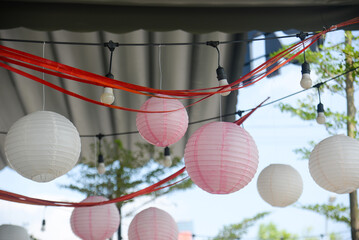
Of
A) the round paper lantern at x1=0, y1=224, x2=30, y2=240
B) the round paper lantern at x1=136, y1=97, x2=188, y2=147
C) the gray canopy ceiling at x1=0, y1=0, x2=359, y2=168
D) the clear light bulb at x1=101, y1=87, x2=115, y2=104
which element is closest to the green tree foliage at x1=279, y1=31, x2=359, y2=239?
the gray canopy ceiling at x1=0, y1=0, x2=359, y2=168

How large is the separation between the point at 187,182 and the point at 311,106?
207cm

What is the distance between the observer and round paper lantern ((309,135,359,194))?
8.64ft

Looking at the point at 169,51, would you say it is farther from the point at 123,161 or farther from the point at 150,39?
the point at 123,161

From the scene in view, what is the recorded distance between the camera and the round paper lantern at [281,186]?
337cm

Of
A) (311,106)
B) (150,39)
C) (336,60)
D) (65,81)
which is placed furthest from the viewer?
(311,106)

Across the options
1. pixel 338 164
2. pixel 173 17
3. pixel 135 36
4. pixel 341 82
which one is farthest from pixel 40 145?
pixel 341 82

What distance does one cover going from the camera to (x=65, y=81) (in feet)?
15.1

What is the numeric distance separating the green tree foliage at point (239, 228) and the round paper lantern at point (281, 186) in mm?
3932

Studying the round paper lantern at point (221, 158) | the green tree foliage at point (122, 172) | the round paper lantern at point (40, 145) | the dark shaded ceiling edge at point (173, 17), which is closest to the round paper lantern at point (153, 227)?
the round paper lantern at point (221, 158)

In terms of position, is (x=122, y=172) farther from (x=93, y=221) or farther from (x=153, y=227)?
(x=153, y=227)

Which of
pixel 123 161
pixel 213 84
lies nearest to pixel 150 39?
pixel 213 84

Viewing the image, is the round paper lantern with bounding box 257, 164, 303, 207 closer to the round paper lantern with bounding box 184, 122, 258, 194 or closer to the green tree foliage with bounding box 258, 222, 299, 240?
the round paper lantern with bounding box 184, 122, 258, 194

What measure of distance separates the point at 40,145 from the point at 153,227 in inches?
51.9

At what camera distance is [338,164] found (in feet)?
8.70
